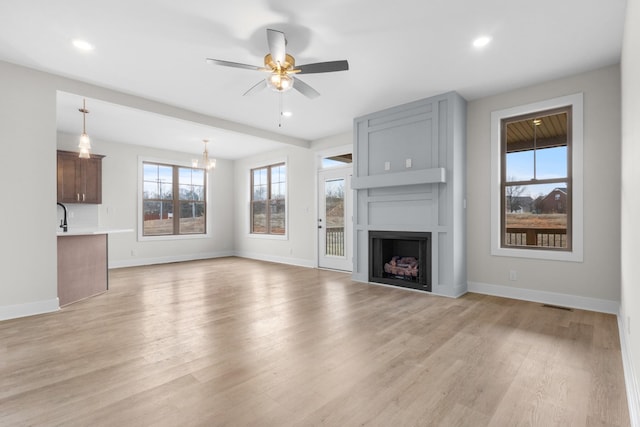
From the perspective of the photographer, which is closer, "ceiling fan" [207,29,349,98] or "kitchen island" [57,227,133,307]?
"ceiling fan" [207,29,349,98]

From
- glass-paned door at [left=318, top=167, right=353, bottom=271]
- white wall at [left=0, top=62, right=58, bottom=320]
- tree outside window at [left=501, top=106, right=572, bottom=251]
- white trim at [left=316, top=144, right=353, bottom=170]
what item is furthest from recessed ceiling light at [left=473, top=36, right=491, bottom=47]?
white wall at [left=0, top=62, right=58, bottom=320]

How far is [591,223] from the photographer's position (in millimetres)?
3590

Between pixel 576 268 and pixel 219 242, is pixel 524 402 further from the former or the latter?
pixel 219 242

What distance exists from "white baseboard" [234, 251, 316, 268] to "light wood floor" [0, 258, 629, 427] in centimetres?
296

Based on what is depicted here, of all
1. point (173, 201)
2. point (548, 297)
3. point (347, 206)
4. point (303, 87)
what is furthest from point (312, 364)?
point (173, 201)

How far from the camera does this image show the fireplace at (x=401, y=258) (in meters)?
4.53

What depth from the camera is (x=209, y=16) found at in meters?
2.65

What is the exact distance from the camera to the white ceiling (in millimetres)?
2557

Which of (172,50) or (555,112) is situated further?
(555,112)

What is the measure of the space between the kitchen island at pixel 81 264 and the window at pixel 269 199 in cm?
388

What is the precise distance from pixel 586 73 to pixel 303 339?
4.45m

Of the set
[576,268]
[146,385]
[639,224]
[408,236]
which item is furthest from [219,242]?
[639,224]

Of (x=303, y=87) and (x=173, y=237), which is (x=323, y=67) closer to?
(x=303, y=87)

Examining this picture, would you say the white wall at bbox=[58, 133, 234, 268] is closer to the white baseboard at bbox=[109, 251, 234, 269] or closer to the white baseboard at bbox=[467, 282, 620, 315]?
the white baseboard at bbox=[109, 251, 234, 269]
